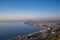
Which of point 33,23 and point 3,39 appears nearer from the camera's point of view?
point 3,39

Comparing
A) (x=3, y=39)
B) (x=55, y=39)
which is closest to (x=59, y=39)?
(x=55, y=39)

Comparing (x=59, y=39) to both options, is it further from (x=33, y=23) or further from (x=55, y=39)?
(x=33, y=23)

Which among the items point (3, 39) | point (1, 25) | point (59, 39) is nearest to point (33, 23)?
point (1, 25)

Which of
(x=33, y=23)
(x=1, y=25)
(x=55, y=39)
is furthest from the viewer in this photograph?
(x=33, y=23)

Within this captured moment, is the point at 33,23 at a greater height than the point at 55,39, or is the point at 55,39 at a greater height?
the point at 55,39

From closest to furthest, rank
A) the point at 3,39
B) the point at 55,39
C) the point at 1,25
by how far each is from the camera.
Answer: the point at 55,39
the point at 3,39
the point at 1,25

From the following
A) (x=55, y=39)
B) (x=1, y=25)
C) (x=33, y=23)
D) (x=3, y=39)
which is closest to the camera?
(x=55, y=39)

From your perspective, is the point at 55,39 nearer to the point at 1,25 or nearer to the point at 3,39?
the point at 3,39

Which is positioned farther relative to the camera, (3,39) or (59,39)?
(3,39)

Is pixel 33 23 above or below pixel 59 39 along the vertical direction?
below
